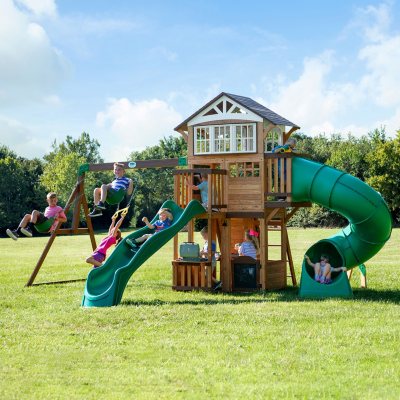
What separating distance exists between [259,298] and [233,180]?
3.09 metres

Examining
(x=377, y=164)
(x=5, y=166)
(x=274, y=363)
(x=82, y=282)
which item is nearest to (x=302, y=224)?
(x=377, y=164)

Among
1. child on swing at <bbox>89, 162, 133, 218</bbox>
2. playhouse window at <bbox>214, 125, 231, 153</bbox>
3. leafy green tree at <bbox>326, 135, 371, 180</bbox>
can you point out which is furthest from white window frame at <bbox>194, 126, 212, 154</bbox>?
leafy green tree at <bbox>326, 135, 371, 180</bbox>

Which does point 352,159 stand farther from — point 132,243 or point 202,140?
point 132,243

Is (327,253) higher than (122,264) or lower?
higher

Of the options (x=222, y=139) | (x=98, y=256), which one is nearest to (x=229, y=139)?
(x=222, y=139)

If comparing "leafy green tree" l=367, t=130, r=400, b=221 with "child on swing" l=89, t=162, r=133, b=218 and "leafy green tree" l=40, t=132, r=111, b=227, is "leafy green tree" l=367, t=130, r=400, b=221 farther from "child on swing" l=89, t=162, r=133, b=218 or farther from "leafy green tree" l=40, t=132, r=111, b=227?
"child on swing" l=89, t=162, r=133, b=218

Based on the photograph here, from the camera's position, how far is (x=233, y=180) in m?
16.0

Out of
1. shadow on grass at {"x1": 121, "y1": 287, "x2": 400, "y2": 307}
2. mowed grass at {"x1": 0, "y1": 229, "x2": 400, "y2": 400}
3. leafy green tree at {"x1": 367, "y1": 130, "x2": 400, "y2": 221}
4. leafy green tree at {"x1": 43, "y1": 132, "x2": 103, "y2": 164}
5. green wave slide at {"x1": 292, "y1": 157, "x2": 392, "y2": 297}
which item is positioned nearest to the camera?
mowed grass at {"x1": 0, "y1": 229, "x2": 400, "y2": 400}

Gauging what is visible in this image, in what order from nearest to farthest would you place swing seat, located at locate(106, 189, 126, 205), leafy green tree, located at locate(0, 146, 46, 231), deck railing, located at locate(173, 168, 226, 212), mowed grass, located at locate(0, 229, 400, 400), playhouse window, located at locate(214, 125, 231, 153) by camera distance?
mowed grass, located at locate(0, 229, 400, 400), swing seat, located at locate(106, 189, 126, 205), deck railing, located at locate(173, 168, 226, 212), playhouse window, located at locate(214, 125, 231, 153), leafy green tree, located at locate(0, 146, 46, 231)

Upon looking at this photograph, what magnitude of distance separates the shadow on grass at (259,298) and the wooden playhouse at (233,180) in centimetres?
65

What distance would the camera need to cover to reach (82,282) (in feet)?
58.9

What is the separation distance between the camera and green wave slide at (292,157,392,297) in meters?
14.4

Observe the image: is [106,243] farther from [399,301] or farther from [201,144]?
[399,301]

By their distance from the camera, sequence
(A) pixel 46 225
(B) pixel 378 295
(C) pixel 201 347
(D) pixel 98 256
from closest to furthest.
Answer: (C) pixel 201 347, (B) pixel 378 295, (D) pixel 98 256, (A) pixel 46 225
